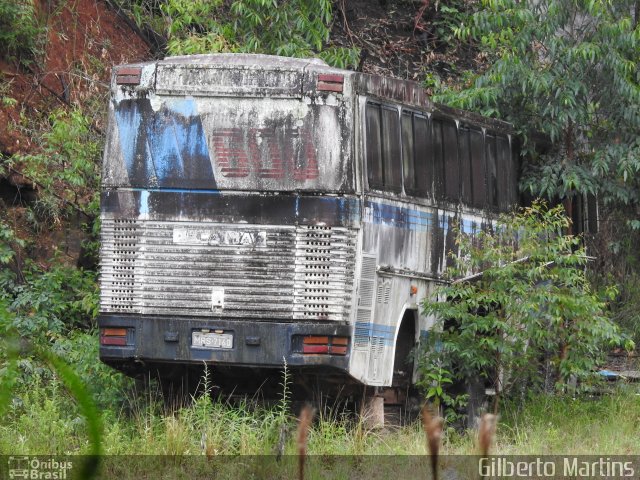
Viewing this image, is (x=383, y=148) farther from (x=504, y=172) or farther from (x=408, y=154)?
(x=504, y=172)

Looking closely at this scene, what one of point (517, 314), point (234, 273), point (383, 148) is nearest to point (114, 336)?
point (234, 273)

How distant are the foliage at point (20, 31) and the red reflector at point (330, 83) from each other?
737cm

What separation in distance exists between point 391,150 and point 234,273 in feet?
6.75

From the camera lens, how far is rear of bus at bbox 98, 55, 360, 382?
1018 centimetres

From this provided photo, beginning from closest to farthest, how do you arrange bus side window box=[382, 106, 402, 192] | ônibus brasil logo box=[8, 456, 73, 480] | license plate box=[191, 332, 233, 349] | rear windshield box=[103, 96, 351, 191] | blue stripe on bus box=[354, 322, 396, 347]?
ônibus brasil logo box=[8, 456, 73, 480] < license plate box=[191, 332, 233, 349] < rear windshield box=[103, 96, 351, 191] < blue stripe on bus box=[354, 322, 396, 347] < bus side window box=[382, 106, 402, 192]

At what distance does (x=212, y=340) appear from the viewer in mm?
10195

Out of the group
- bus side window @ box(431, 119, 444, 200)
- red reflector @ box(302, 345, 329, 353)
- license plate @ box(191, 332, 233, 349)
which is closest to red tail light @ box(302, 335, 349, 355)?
red reflector @ box(302, 345, 329, 353)

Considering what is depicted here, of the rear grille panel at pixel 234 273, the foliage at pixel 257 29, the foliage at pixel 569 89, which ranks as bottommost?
the rear grille panel at pixel 234 273

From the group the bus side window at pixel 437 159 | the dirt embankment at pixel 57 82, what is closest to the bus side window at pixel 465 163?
the bus side window at pixel 437 159

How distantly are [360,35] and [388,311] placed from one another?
10890 millimetres

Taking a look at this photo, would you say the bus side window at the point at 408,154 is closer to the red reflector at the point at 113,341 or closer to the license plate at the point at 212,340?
the license plate at the point at 212,340

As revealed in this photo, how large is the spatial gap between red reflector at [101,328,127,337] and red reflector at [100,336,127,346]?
28 millimetres

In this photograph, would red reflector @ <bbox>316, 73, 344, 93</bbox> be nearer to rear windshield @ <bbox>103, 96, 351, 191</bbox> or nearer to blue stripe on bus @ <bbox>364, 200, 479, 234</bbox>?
rear windshield @ <bbox>103, 96, 351, 191</bbox>

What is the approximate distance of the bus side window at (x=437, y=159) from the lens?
1212 cm
